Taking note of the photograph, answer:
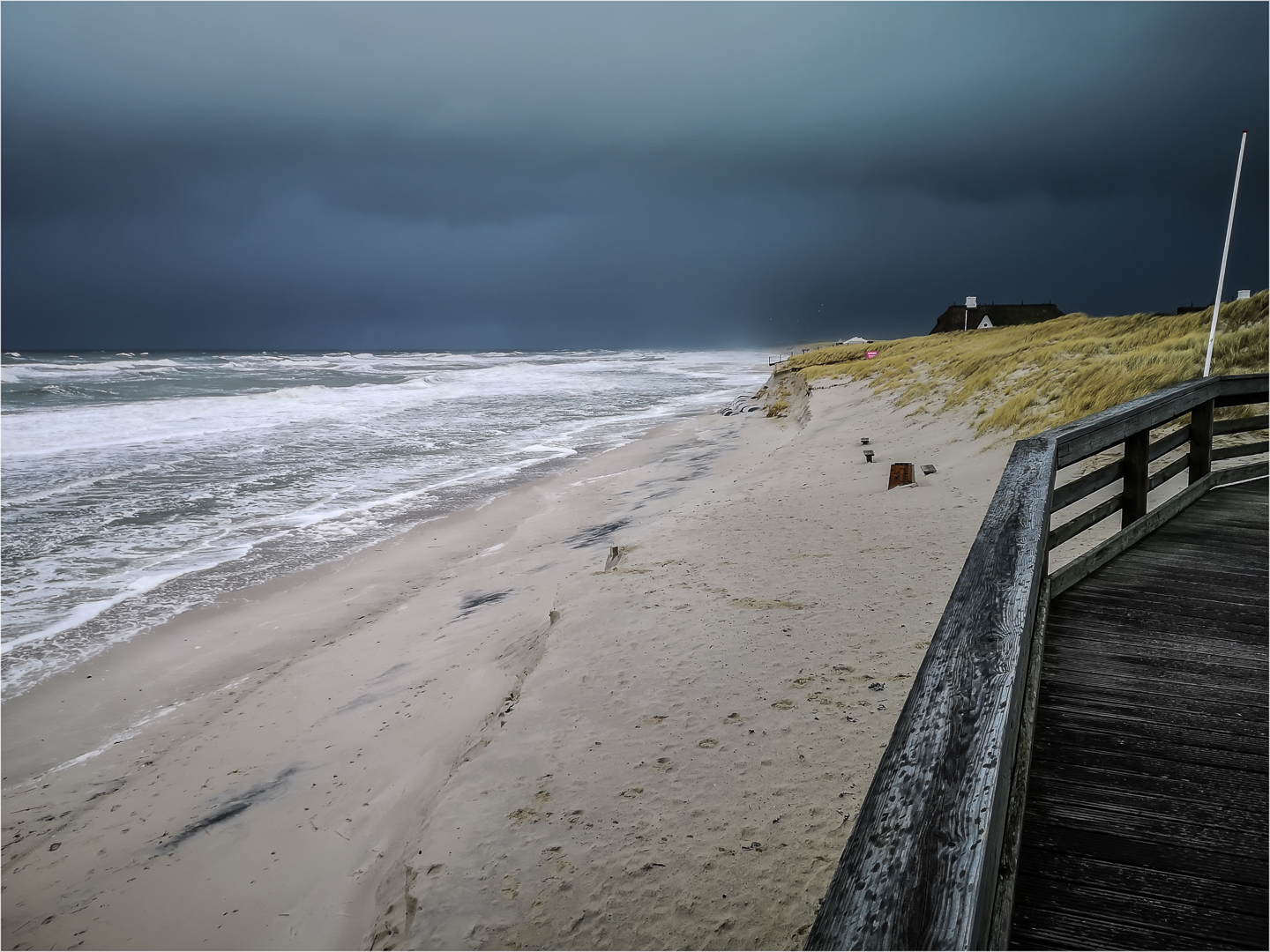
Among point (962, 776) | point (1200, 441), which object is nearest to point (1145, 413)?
point (1200, 441)

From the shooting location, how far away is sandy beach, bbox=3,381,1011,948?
2.81 meters

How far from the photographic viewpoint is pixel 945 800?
4.10 feet

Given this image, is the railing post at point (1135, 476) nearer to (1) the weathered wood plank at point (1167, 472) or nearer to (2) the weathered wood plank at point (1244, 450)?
(1) the weathered wood plank at point (1167, 472)

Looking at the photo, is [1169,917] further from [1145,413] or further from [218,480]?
[218,480]

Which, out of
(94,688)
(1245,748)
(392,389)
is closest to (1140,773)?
(1245,748)

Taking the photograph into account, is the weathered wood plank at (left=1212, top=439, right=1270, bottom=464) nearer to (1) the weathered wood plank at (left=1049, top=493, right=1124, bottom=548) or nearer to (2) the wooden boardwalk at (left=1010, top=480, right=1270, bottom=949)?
(1) the weathered wood plank at (left=1049, top=493, right=1124, bottom=548)

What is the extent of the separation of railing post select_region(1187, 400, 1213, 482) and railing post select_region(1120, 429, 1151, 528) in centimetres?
146

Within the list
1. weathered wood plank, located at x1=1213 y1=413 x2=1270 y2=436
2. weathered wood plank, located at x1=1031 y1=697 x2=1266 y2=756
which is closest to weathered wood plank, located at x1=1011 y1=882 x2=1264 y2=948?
weathered wood plank, located at x1=1031 y1=697 x2=1266 y2=756

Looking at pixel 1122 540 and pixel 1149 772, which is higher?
pixel 1122 540

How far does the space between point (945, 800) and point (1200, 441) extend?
19.6 feet

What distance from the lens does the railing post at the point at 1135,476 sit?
436 cm

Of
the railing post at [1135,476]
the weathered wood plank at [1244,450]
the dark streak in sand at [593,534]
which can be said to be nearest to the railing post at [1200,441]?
the weathered wood plank at [1244,450]

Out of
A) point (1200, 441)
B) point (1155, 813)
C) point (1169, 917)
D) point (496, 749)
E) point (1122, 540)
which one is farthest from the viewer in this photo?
point (1200, 441)

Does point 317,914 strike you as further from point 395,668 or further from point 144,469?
point 144,469
